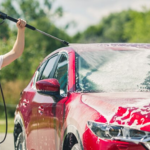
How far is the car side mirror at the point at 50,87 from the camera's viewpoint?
5531mm

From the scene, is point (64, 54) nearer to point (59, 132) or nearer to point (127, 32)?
point (59, 132)

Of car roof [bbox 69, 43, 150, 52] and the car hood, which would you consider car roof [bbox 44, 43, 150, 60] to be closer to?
car roof [bbox 69, 43, 150, 52]

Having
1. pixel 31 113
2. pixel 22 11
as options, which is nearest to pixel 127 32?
pixel 22 11

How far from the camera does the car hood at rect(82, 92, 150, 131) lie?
424 centimetres

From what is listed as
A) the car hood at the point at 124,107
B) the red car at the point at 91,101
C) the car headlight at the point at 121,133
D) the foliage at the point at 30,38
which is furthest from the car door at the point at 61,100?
the foliage at the point at 30,38

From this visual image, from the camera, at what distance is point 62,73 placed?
612 cm

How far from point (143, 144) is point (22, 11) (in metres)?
65.0

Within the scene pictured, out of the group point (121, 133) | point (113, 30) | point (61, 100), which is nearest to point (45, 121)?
point (61, 100)

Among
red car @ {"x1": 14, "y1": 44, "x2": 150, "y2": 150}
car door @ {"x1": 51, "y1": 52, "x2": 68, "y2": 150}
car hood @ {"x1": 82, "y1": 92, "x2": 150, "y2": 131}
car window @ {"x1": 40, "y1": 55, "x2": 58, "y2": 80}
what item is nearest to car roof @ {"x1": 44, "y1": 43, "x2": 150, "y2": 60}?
red car @ {"x1": 14, "y1": 44, "x2": 150, "y2": 150}

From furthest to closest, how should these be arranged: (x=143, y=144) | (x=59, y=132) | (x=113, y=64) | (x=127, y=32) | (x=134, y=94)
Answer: (x=127, y=32)
(x=113, y=64)
(x=59, y=132)
(x=134, y=94)
(x=143, y=144)

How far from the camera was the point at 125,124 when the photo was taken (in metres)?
4.25

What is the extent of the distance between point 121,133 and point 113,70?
1.58m

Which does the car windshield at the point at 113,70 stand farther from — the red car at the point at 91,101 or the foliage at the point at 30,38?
the foliage at the point at 30,38

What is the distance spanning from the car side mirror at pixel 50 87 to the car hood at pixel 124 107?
0.60 m
